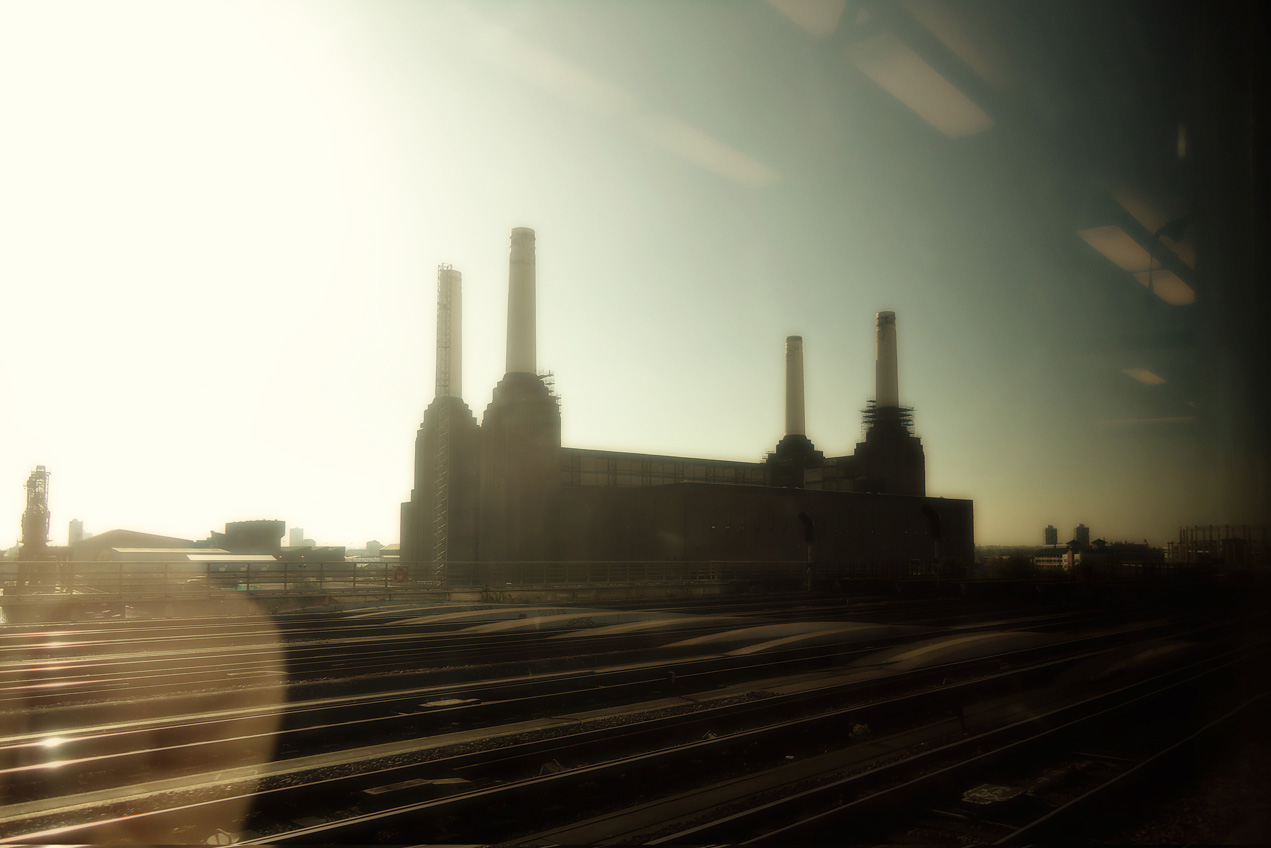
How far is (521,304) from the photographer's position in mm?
49438

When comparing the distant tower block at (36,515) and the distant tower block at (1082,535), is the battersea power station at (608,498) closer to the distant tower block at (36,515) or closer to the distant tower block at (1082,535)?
the distant tower block at (1082,535)

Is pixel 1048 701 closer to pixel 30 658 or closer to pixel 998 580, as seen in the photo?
pixel 30 658

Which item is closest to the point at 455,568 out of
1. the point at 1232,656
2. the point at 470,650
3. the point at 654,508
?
the point at 654,508

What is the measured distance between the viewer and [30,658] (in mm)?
13602

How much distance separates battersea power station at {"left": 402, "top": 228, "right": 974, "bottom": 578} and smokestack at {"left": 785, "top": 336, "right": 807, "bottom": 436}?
0.19 m

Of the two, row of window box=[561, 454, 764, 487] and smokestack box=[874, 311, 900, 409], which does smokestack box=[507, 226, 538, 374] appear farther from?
smokestack box=[874, 311, 900, 409]

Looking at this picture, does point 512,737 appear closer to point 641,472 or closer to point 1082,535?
point 1082,535

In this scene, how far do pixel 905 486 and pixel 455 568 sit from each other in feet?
129

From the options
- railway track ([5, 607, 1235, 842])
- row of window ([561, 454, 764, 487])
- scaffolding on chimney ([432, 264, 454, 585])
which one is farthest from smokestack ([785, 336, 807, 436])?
railway track ([5, 607, 1235, 842])

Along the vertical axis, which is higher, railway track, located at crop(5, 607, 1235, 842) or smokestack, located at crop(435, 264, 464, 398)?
smokestack, located at crop(435, 264, 464, 398)

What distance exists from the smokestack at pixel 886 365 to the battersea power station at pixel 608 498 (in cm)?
9

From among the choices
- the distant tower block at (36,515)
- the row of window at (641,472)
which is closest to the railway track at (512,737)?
the row of window at (641,472)

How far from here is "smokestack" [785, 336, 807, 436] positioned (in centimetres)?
6694

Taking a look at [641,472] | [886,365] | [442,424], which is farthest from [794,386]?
[442,424]
